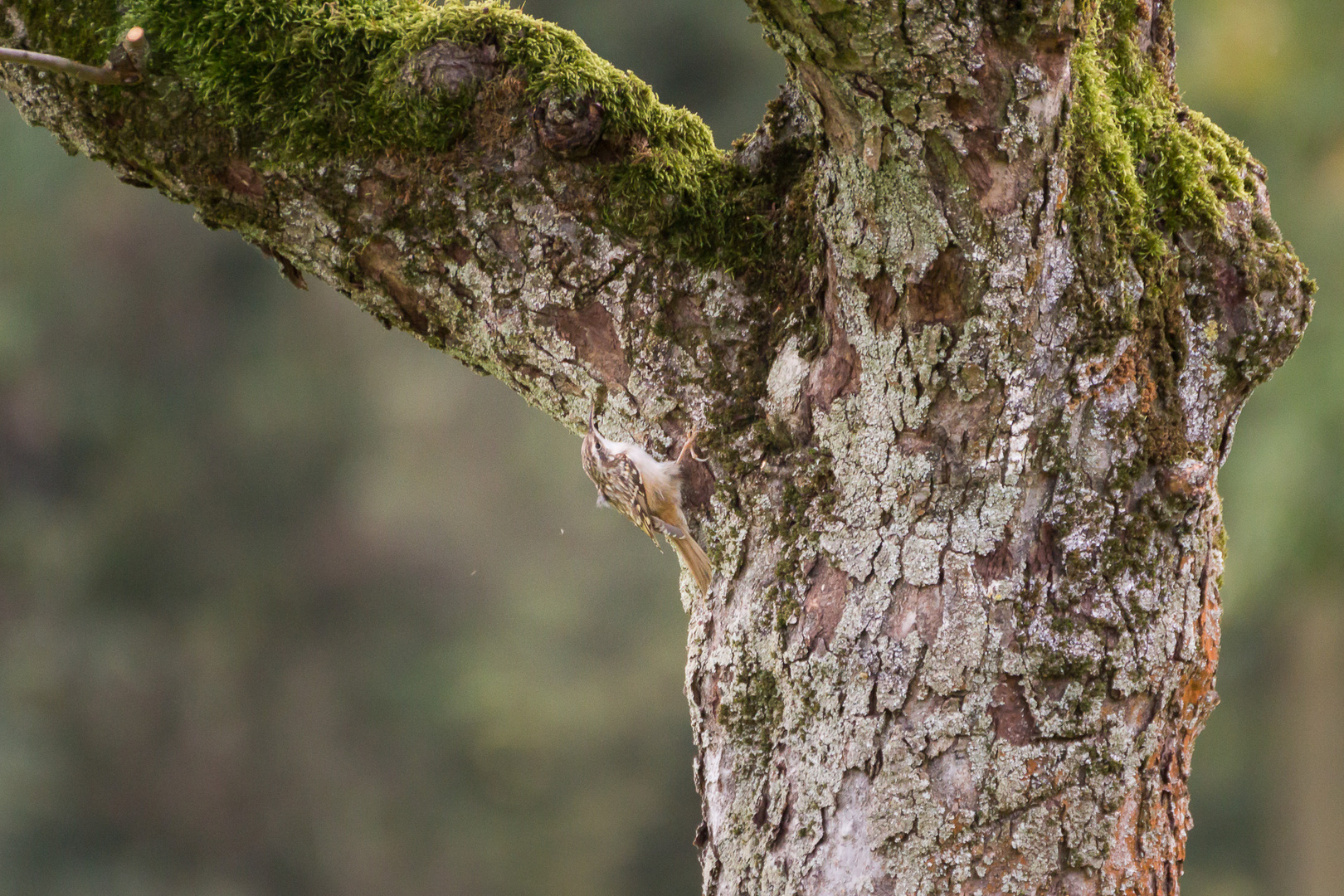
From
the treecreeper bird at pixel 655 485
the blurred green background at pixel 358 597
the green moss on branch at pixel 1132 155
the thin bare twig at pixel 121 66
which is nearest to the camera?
the green moss on branch at pixel 1132 155

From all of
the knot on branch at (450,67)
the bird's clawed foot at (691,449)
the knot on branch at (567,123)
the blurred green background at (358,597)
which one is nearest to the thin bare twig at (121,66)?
the knot on branch at (450,67)

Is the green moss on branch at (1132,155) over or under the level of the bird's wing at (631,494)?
over

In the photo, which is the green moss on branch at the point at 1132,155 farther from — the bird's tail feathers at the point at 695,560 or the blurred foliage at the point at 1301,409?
the blurred foliage at the point at 1301,409

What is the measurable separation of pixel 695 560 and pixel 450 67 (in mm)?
798

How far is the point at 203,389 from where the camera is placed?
795 cm

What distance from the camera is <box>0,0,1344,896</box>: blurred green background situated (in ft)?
21.7

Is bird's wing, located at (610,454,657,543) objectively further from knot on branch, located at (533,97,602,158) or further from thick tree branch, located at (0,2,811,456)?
knot on branch, located at (533,97,602,158)

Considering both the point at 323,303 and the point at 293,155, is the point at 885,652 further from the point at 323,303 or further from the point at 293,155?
the point at 323,303

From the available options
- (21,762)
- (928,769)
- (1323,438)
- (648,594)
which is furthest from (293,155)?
(648,594)

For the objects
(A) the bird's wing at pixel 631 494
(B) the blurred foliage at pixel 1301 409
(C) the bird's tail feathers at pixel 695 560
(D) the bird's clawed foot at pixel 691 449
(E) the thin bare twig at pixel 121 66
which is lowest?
(C) the bird's tail feathers at pixel 695 560

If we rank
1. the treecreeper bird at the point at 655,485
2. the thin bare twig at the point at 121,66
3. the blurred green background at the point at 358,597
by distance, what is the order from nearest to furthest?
the thin bare twig at the point at 121,66 < the treecreeper bird at the point at 655,485 < the blurred green background at the point at 358,597

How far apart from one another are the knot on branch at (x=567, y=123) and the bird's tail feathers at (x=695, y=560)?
59 centimetres

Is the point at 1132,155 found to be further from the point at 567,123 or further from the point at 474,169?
the point at 474,169

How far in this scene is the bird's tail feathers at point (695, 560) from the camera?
5.54ft
